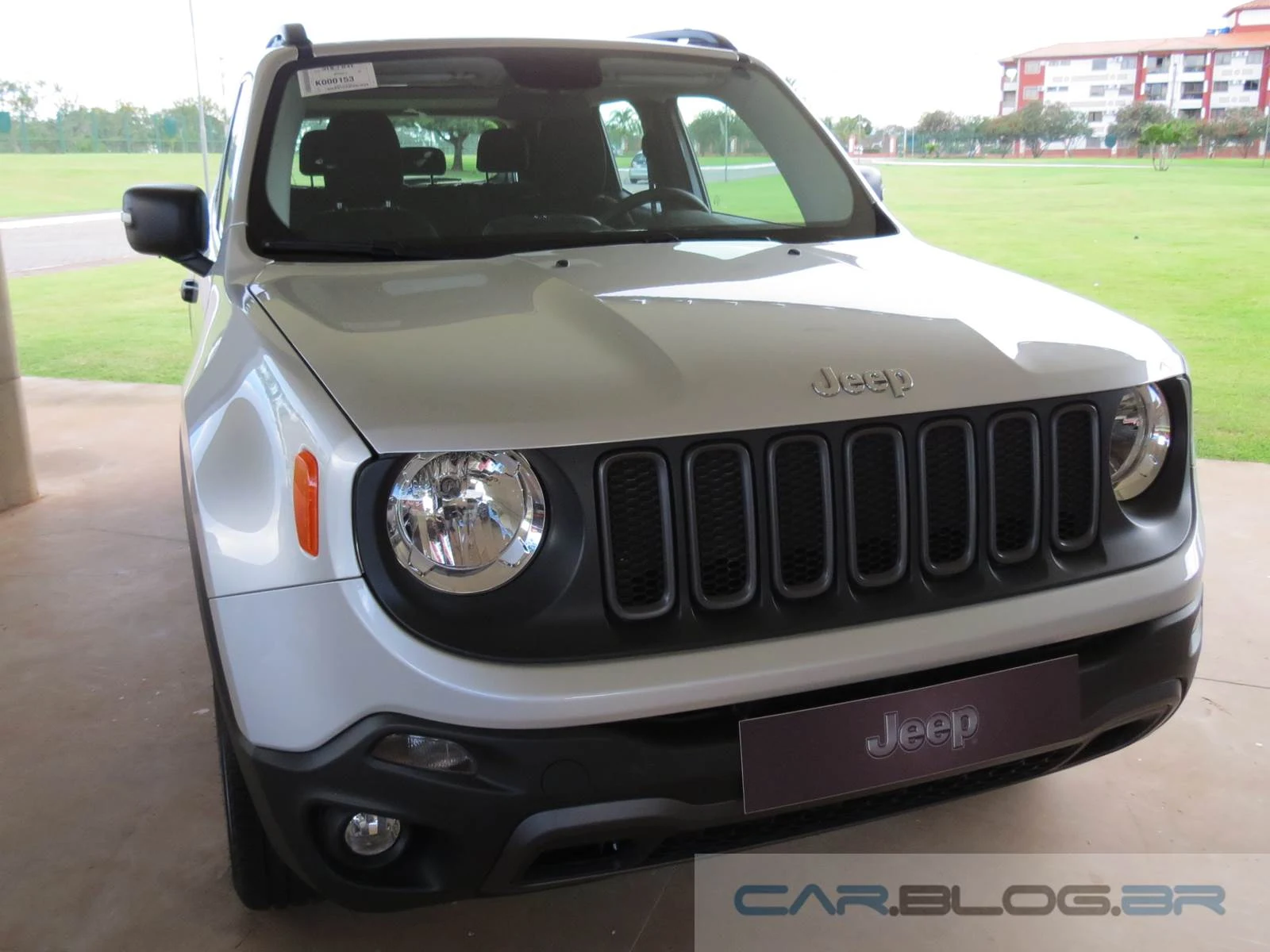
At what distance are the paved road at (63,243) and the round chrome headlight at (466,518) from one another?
1197 centimetres

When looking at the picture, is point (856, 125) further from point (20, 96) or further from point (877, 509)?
point (20, 96)

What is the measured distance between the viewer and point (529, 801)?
1.37 m

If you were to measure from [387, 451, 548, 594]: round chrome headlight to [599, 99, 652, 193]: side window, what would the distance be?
142 cm

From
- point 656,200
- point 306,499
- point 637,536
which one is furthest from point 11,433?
point 637,536

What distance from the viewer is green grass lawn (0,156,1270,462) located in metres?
7.65

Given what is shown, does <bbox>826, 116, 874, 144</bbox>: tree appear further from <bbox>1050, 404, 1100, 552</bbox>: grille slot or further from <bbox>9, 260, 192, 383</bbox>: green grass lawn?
<bbox>1050, 404, 1100, 552</bbox>: grille slot

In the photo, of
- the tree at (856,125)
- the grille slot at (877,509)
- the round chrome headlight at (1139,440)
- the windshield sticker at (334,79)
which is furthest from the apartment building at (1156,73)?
the grille slot at (877,509)

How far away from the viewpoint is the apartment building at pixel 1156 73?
687 cm

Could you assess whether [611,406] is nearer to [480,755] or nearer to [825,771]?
[480,755]

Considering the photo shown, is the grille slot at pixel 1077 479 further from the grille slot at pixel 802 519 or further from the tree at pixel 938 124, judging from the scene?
the tree at pixel 938 124

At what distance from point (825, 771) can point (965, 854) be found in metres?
0.86

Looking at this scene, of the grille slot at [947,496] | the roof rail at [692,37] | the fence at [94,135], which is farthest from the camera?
the fence at [94,135]

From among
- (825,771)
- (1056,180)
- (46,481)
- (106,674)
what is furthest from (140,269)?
(825,771)

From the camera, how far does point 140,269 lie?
12945mm
